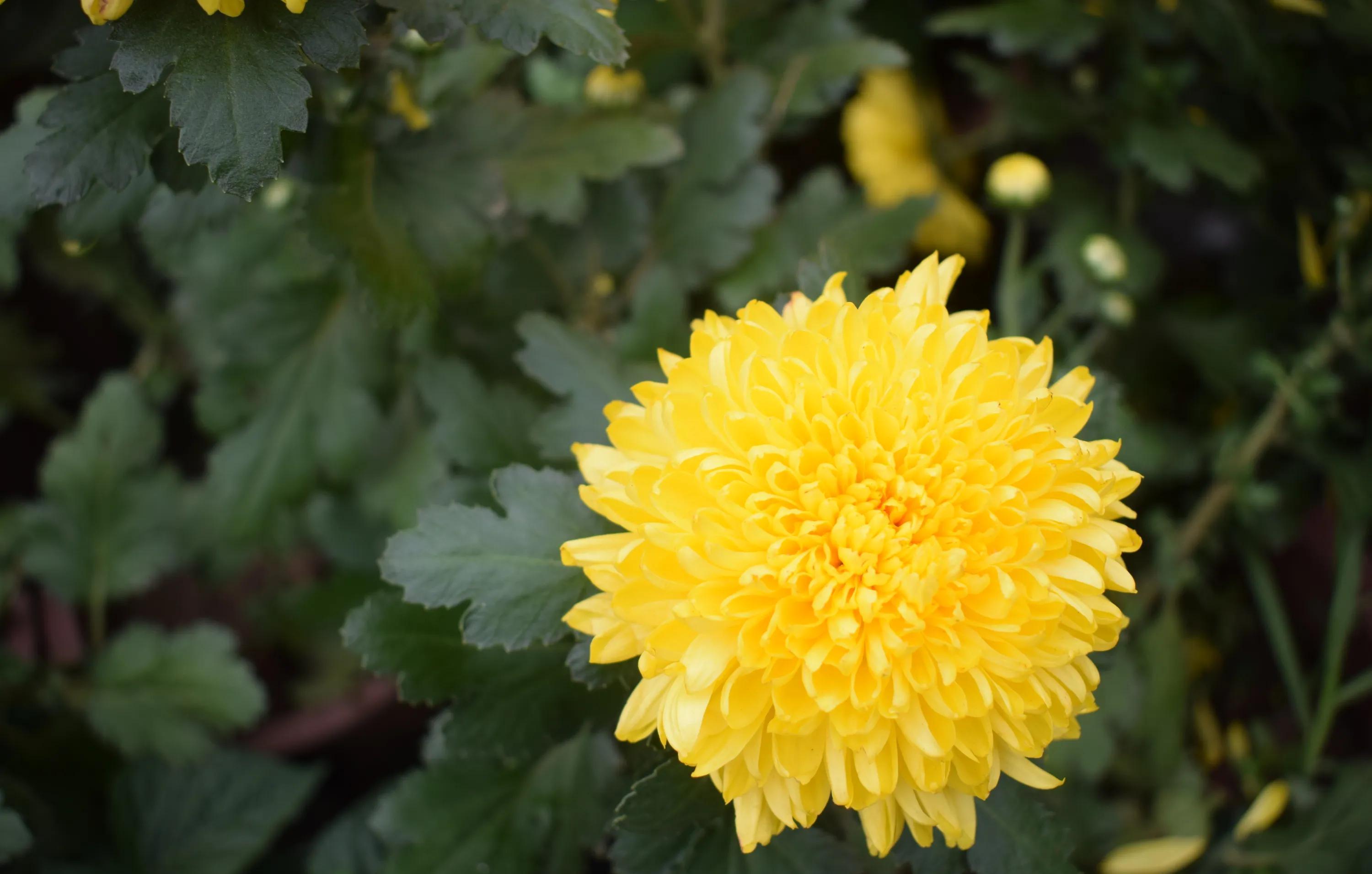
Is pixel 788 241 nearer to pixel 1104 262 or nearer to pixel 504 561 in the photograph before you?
pixel 1104 262

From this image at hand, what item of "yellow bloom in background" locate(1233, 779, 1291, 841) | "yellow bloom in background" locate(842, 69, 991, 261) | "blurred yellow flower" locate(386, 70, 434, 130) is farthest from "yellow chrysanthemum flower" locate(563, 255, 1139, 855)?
"yellow bloom in background" locate(842, 69, 991, 261)

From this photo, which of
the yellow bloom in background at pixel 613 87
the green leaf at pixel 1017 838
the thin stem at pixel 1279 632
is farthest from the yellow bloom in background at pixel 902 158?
the green leaf at pixel 1017 838

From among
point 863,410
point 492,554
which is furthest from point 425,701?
point 863,410

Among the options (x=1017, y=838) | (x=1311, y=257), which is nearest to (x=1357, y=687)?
(x=1311, y=257)

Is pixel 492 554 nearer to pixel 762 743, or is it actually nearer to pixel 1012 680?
pixel 762 743

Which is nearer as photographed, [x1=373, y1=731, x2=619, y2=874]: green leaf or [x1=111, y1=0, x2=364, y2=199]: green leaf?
[x1=111, y1=0, x2=364, y2=199]: green leaf

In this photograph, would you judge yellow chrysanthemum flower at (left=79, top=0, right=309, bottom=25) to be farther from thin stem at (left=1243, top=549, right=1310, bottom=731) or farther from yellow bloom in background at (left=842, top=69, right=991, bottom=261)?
thin stem at (left=1243, top=549, right=1310, bottom=731)

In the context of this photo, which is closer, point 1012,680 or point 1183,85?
point 1012,680
